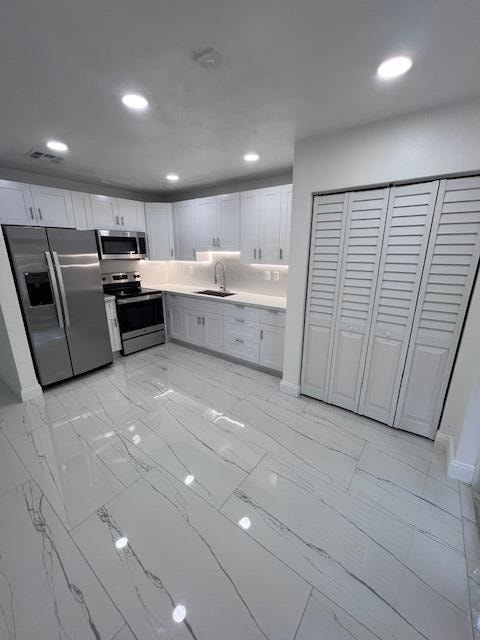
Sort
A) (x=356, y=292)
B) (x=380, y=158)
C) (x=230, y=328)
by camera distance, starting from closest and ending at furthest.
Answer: (x=380, y=158), (x=356, y=292), (x=230, y=328)

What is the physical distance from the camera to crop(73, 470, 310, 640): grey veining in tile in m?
1.11

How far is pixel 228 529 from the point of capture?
1477 millimetres

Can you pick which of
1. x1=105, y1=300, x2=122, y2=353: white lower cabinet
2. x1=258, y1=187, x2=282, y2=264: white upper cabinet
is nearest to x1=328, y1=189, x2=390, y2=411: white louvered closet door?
x1=258, y1=187, x2=282, y2=264: white upper cabinet

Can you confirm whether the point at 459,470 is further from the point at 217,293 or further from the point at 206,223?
the point at 206,223

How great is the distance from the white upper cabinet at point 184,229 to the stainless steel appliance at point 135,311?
782 millimetres

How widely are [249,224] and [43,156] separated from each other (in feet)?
7.58

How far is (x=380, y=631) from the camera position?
108 centimetres

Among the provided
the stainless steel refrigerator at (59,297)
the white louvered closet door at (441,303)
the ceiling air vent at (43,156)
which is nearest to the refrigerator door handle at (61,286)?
the stainless steel refrigerator at (59,297)

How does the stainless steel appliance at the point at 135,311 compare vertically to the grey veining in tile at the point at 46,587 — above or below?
above

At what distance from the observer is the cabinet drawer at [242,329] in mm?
3326

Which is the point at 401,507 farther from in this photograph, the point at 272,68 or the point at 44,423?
the point at 44,423

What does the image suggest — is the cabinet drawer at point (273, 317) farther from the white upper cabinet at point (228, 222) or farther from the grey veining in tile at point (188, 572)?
the grey veining in tile at point (188, 572)

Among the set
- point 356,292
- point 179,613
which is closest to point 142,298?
point 356,292

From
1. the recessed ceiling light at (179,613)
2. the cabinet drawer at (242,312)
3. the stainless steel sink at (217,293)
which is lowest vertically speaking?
the recessed ceiling light at (179,613)
